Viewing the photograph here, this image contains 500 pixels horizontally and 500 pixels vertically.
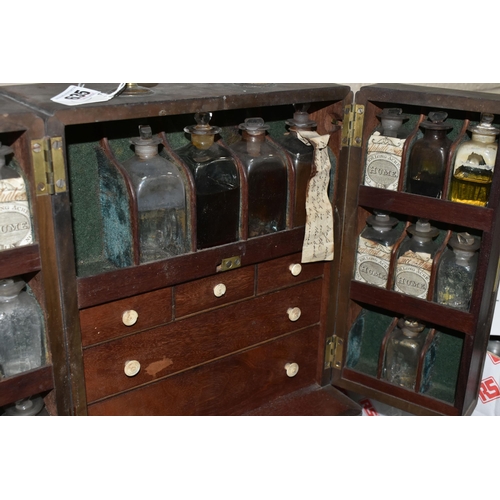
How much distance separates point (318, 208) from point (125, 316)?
2.13 feet

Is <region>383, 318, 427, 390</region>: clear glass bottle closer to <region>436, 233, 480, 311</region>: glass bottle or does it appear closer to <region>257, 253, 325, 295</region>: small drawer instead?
<region>436, 233, 480, 311</region>: glass bottle

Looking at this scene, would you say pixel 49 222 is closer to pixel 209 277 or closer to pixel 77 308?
pixel 77 308

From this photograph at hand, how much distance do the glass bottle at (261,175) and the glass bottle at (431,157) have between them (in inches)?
14.4

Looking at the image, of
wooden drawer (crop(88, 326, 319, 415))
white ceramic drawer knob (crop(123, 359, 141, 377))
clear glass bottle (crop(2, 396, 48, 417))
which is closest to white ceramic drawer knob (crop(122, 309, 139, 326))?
white ceramic drawer knob (crop(123, 359, 141, 377))

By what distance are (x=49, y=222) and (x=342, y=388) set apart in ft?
Result: 3.89

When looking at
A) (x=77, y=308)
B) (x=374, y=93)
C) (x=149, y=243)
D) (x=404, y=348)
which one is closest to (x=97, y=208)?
(x=149, y=243)

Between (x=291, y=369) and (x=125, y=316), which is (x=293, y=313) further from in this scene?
(x=125, y=316)

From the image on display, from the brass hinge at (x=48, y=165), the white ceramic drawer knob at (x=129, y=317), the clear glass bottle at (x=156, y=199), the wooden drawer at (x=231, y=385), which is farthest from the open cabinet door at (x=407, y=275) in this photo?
the brass hinge at (x=48, y=165)

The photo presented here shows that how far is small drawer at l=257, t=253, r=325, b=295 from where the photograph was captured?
198 cm

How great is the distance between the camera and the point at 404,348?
207cm

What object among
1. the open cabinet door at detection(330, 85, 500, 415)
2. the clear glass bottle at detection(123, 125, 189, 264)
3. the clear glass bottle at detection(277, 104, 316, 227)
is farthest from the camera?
the clear glass bottle at detection(277, 104, 316, 227)

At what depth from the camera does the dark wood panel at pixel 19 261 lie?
1.47 metres

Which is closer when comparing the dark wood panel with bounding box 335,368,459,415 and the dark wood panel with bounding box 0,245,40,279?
the dark wood panel with bounding box 0,245,40,279

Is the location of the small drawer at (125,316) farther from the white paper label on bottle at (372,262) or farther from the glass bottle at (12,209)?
the white paper label on bottle at (372,262)
